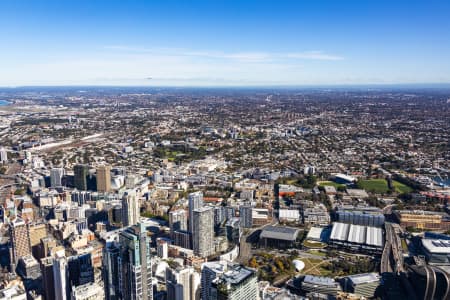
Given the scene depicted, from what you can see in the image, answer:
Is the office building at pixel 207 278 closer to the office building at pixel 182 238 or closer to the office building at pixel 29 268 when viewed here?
the office building at pixel 182 238

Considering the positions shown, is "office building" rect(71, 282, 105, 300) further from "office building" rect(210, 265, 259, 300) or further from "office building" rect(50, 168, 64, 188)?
"office building" rect(50, 168, 64, 188)

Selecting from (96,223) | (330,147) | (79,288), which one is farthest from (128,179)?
(330,147)

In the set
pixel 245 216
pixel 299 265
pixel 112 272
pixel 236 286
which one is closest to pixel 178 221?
pixel 245 216

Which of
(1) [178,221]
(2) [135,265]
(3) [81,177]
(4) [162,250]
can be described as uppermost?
(2) [135,265]

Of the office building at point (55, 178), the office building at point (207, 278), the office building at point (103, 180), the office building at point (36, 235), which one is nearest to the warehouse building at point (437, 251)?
the office building at point (207, 278)

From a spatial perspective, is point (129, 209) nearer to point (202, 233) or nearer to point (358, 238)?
point (202, 233)

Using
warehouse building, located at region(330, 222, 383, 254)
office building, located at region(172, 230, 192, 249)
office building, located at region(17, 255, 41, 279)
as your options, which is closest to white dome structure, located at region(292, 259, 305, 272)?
warehouse building, located at region(330, 222, 383, 254)
